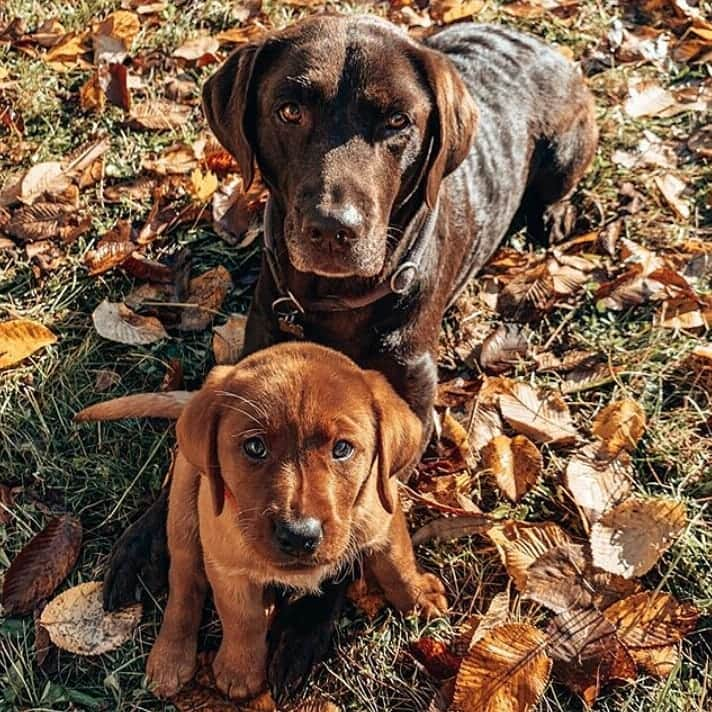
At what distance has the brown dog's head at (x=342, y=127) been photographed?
10.1ft

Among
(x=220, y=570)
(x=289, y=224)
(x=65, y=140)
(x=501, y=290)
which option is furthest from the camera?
(x=65, y=140)

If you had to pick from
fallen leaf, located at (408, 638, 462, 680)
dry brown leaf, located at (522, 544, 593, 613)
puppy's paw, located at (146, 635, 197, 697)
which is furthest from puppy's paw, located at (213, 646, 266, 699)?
dry brown leaf, located at (522, 544, 593, 613)

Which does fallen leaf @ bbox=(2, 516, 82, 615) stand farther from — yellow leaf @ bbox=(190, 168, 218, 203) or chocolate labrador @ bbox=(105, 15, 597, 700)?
yellow leaf @ bbox=(190, 168, 218, 203)

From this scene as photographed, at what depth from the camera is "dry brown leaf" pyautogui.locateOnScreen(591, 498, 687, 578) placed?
323 centimetres

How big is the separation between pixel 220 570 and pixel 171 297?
172cm

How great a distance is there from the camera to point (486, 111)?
414 centimetres

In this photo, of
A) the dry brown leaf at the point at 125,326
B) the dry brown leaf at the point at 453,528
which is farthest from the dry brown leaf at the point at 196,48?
the dry brown leaf at the point at 453,528

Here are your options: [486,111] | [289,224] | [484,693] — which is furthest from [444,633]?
[486,111]

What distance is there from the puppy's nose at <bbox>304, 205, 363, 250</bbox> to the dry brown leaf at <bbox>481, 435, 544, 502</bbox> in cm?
106

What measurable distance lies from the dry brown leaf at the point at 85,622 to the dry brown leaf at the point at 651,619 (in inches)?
60.9

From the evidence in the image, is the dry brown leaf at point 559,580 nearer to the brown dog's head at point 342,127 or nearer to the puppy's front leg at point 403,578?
the puppy's front leg at point 403,578

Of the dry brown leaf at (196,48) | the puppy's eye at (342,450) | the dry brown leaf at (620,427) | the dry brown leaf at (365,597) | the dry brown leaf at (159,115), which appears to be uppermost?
the puppy's eye at (342,450)

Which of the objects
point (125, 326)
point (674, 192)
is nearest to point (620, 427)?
point (674, 192)

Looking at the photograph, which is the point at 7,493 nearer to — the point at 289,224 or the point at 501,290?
the point at 289,224
